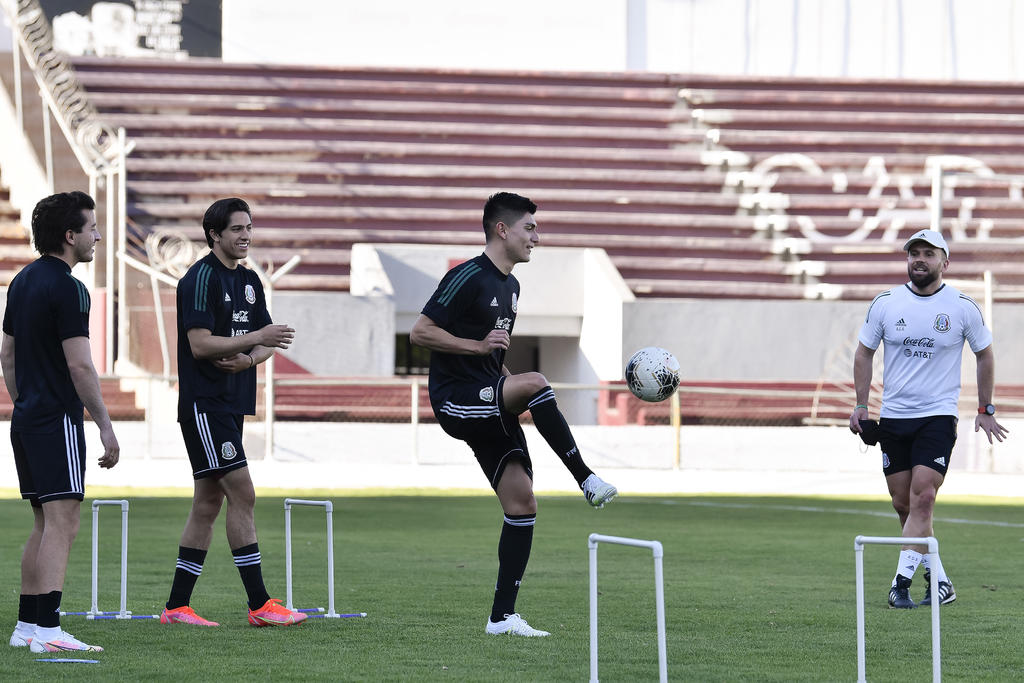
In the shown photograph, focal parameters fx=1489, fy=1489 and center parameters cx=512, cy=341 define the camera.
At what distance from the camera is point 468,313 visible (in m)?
6.53

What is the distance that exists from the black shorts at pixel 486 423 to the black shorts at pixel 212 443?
933mm

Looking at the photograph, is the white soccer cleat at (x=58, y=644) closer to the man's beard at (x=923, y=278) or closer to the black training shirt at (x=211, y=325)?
the black training shirt at (x=211, y=325)

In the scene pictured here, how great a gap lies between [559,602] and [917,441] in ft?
6.82

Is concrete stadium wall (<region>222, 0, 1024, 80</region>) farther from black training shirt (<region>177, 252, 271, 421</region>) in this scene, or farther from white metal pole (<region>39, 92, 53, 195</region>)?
black training shirt (<region>177, 252, 271, 421</region>)

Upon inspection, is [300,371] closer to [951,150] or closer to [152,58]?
[152,58]

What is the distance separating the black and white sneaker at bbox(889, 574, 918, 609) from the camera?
25.1ft

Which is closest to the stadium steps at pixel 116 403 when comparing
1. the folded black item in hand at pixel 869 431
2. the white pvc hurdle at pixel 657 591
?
the folded black item in hand at pixel 869 431

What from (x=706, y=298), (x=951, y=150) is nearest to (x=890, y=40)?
(x=951, y=150)

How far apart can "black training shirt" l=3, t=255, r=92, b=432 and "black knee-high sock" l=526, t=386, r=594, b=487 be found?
72.7 inches

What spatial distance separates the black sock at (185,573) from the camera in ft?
22.6

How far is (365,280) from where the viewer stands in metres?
24.8

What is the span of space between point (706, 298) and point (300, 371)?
762 centimetres

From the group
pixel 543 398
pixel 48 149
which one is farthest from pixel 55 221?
pixel 48 149

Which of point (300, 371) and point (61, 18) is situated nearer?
point (300, 371)
